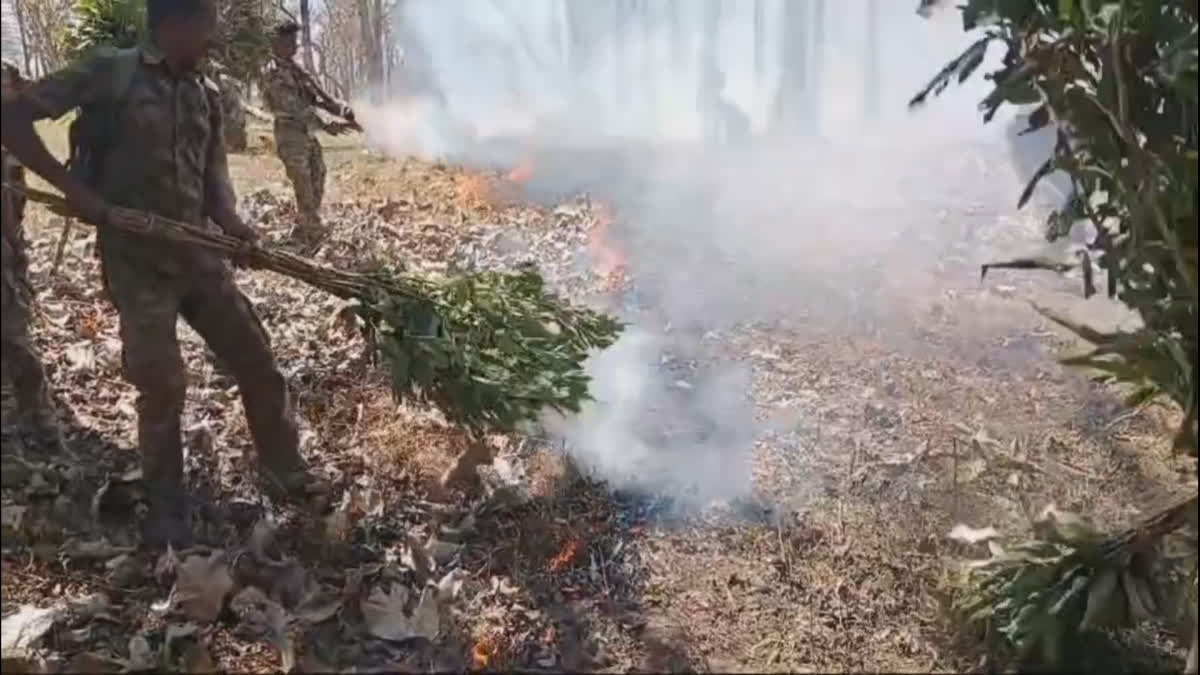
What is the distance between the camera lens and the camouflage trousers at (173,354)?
405 centimetres

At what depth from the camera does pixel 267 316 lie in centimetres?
666

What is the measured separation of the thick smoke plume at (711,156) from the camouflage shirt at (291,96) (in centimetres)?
276

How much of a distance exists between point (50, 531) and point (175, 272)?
987mm

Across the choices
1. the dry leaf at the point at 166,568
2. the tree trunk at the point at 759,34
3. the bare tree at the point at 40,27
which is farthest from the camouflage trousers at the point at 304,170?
the tree trunk at the point at 759,34

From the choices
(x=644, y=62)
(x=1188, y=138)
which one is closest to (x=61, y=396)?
(x=1188, y=138)

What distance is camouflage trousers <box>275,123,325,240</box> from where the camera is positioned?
8.88 metres

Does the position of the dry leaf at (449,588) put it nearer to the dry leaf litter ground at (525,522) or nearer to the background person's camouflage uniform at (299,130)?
the dry leaf litter ground at (525,522)

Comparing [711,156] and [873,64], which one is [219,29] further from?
[873,64]

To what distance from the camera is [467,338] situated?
4.62 meters

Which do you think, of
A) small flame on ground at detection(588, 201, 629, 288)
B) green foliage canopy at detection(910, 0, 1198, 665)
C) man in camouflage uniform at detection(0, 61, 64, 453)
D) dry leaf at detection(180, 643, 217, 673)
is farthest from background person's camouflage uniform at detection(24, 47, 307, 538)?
small flame on ground at detection(588, 201, 629, 288)

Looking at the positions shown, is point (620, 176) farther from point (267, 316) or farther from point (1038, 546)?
point (1038, 546)

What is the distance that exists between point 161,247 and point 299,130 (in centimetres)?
519

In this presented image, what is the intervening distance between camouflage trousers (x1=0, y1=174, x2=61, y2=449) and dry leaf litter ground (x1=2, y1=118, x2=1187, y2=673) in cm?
17

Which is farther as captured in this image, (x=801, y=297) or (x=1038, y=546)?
(x=801, y=297)
